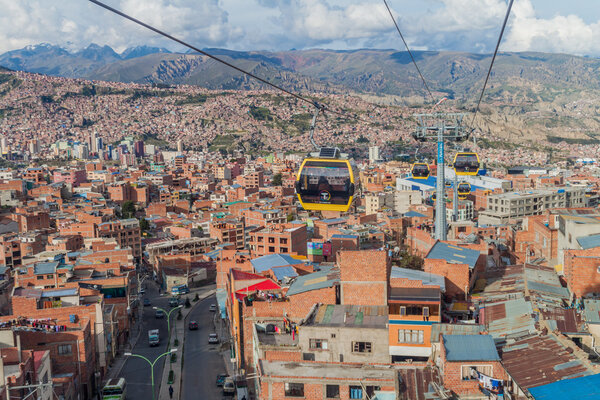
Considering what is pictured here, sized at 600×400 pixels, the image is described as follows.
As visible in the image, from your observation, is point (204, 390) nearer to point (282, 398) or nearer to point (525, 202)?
point (282, 398)

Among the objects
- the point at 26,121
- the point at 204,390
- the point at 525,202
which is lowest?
the point at 204,390

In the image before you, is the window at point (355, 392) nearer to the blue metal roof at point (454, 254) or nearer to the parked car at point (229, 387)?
the blue metal roof at point (454, 254)

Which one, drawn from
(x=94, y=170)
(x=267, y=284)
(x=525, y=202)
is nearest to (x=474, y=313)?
(x=267, y=284)

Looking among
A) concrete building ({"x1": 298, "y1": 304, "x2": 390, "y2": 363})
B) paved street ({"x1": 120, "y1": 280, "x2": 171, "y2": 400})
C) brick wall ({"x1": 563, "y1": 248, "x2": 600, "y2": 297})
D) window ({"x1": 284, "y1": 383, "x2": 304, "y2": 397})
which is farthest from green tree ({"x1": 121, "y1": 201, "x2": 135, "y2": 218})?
window ({"x1": 284, "y1": 383, "x2": 304, "y2": 397})

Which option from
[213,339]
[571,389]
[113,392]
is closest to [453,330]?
[571,389]

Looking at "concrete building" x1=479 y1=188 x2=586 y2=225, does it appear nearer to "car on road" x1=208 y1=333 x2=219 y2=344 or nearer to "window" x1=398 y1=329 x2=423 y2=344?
"car on road" x1=208 y1=333 x2=219 y2=344

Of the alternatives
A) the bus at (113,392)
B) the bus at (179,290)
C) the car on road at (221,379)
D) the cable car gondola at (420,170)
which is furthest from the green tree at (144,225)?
the bus at (113,392)

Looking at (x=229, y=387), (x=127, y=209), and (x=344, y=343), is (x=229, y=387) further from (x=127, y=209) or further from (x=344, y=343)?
Result: (x=127, y=209)
